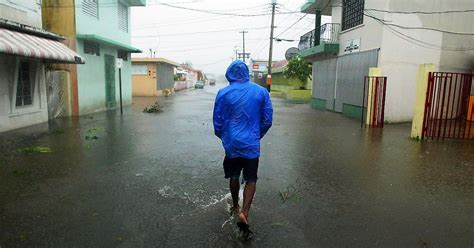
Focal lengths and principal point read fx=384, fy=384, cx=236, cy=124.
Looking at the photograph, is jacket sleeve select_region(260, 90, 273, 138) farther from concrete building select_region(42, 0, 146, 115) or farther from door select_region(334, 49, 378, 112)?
concrete building select_region(42, 0, 146, 115)

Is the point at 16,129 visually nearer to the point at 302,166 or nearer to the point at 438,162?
the point at 302,166

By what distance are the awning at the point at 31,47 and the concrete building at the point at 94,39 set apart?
2483 millimetres

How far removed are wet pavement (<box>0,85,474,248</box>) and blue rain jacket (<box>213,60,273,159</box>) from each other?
0.90 m

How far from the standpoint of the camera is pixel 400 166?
720cm

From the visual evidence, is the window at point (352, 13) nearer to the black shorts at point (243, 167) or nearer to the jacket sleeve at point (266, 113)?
the jacket sleeve at point (266, 113)

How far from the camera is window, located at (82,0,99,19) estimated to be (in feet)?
51.0

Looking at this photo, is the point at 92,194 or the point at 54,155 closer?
the point at 92,194

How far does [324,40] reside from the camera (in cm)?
2000

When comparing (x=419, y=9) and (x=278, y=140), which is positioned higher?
(x=419, y=9)

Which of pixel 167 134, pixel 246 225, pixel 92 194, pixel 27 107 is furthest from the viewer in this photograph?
pixel 27 107

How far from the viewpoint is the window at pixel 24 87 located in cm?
1156

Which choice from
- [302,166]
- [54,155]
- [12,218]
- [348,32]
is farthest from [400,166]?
[348,32]

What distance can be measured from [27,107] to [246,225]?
10.6 m

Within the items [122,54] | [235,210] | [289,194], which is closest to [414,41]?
[289,194]
